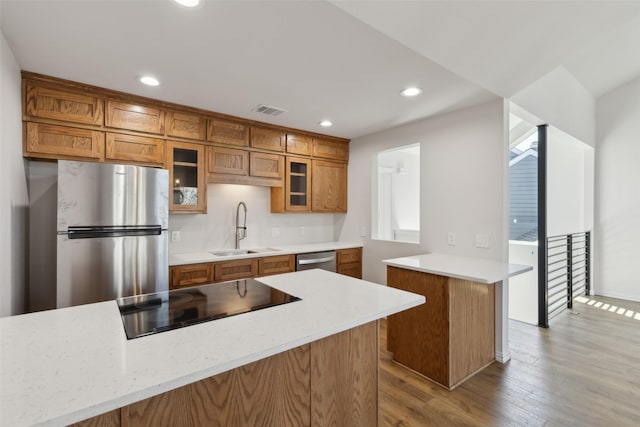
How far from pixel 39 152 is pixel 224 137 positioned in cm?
152

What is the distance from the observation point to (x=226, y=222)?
3625mm

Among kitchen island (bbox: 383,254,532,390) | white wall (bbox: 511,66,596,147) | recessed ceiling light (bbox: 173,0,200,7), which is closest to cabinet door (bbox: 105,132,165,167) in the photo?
recessed ceiling light (bbox: 173,0,200,7)

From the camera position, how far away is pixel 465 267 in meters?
2.44

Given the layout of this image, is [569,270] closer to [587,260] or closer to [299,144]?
[587,260]

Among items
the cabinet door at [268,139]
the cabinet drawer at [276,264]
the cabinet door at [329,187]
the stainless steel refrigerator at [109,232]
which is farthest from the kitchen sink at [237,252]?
the cabinet door at [268,139]

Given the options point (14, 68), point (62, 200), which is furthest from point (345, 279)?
point (14, 68)

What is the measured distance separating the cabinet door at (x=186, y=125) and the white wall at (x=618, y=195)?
19.4ft

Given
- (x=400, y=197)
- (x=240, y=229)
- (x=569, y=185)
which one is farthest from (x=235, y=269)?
(x=569, y=185)

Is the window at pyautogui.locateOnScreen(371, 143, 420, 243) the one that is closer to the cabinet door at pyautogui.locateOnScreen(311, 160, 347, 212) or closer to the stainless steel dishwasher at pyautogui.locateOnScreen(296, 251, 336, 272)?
the cabinet door at pyautogui.locateOnScreen(311, 160, 347, 212)

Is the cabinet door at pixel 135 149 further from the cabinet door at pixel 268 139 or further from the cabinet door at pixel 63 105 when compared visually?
the cabinet door at pixel 268 139

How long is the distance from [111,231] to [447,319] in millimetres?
2674

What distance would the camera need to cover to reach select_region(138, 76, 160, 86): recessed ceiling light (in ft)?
7.70

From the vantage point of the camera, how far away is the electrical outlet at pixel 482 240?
2.77 metres

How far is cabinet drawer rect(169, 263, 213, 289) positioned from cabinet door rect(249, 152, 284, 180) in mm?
1214
